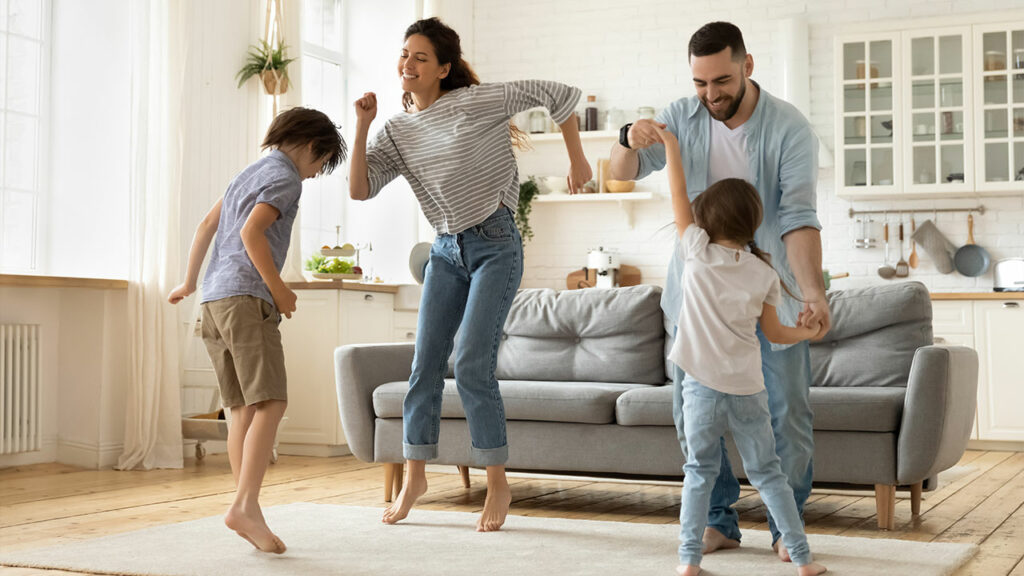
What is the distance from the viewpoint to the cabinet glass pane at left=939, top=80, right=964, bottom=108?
620 centimetres

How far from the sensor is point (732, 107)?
234cm

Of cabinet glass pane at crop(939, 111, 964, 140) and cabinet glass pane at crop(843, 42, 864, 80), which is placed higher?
cabinet glass pane at crop(843, 42, 864, 80)

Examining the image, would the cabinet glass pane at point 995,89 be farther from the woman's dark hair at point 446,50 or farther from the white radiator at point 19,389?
the white radiator at point 19,389

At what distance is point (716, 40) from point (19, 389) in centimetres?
348

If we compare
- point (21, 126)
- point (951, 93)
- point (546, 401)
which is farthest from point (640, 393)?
point (951, 93)

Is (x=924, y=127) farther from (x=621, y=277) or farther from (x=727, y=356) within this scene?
(x=727, y=356)

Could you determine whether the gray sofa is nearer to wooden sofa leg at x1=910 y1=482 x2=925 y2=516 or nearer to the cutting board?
wooden sofa leg at x1=910 y1=482 x2=925 y2=516

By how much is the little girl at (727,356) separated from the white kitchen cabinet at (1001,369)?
385 cm

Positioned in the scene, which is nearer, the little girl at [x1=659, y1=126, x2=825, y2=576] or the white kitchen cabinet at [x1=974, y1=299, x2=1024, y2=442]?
the little girl at [x1=659, y1=126, x2=825, y2=576]

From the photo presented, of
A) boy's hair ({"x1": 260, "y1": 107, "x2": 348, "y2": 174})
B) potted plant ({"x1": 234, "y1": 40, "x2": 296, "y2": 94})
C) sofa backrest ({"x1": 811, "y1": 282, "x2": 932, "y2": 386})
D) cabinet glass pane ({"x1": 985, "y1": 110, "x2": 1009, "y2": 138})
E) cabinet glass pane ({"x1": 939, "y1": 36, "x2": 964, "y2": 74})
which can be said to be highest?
cabinet glass pane ({"x1": 939, "y1": 36, "x2": 964, "y2": 74})

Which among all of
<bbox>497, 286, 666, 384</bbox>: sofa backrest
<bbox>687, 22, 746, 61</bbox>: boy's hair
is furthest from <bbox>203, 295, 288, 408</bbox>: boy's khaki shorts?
<bbox>497, 286, 666, 384</bbox>: sofa backrest

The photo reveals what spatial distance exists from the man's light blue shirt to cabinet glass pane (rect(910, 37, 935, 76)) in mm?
4347

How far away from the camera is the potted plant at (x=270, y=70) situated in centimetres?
552

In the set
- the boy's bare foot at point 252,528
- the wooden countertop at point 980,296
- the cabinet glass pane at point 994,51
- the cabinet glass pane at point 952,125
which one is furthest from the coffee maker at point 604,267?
the boy's bare foot at point 252,528
